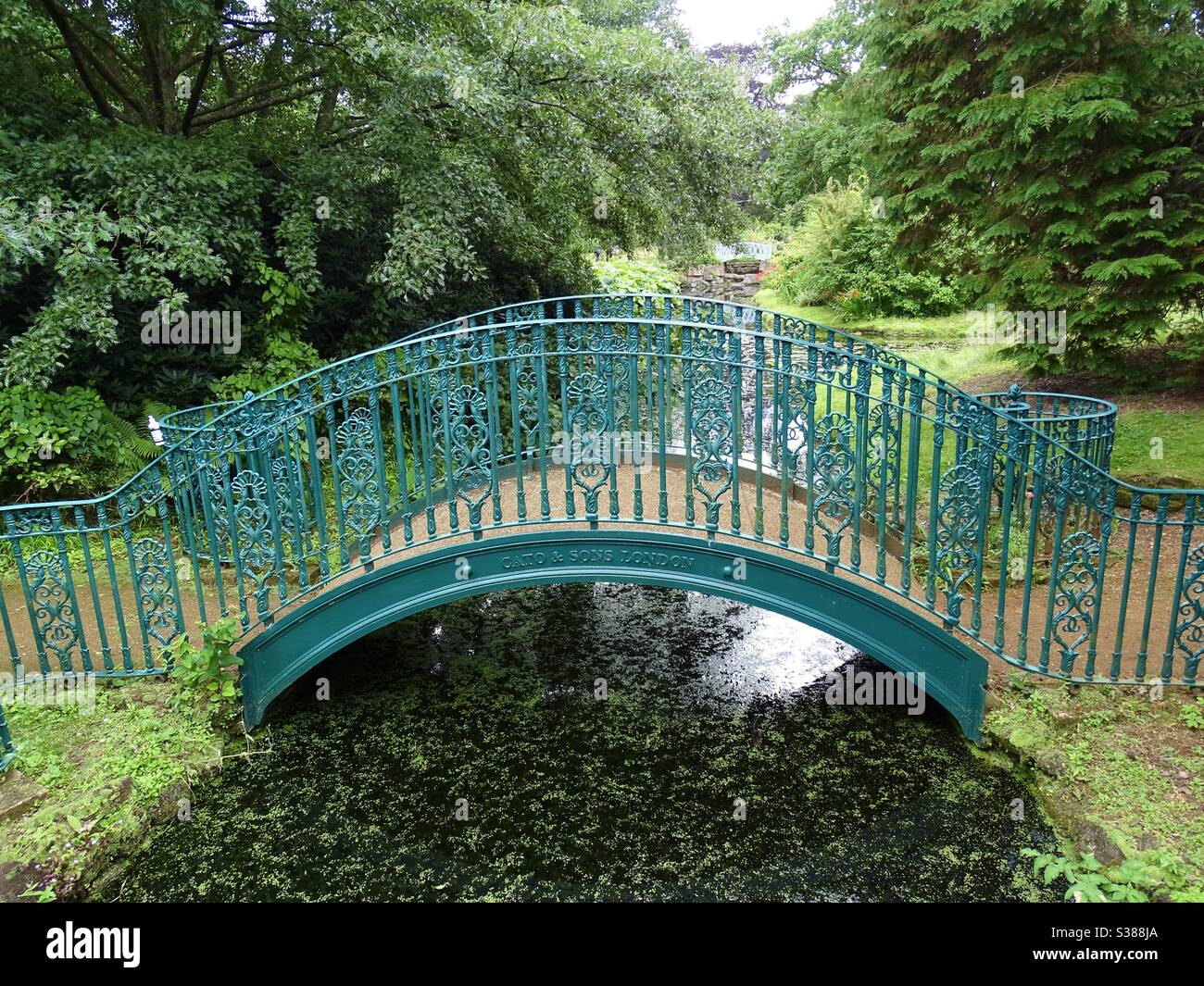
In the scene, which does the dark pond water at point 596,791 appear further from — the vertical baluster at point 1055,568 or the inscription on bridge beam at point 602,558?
the inscription on bridge beam at point 602,558

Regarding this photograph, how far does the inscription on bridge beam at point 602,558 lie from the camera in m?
5.70

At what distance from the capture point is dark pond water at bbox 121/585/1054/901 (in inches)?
185

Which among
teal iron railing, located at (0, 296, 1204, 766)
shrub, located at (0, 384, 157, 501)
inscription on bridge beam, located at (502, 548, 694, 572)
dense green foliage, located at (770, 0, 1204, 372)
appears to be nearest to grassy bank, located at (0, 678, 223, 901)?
teal iron railing, located at (0, 296, 1204, 766)

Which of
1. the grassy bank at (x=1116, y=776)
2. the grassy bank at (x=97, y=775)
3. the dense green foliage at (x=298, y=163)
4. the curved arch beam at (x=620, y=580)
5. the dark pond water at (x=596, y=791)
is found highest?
the dense green foliage at (x=298, y=163)

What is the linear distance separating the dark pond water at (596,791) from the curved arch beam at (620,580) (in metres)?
0.48

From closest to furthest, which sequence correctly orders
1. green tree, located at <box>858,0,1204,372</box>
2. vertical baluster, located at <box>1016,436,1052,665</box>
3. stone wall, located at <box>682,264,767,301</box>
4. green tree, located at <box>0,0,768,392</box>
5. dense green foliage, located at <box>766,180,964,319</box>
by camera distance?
vertical baluster, located at <box>1016,436,1052,665</box> → green tree, located at <box>0,0,768,392</box> → green tree, located at <box>858,0,1204,372</box> → dense green foliage, located at <box>766,180,964,319</box> → stone wall, located at <box>682,264,767,301</box>

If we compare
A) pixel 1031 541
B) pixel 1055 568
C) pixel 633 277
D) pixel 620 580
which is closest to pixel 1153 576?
pixel 1055 568

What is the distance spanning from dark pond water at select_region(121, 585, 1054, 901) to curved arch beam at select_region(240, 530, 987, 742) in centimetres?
48

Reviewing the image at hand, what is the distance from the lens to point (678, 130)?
9.74 m

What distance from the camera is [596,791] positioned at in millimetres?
5461

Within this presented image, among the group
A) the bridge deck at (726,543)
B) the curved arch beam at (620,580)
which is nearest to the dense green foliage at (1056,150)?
the bridge deck at (726,543)

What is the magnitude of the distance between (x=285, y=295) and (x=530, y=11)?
151 inches

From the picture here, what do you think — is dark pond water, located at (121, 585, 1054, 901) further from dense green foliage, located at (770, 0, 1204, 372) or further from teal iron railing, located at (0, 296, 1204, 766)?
dense green foliage, located at (770, 0, 1204, 372)

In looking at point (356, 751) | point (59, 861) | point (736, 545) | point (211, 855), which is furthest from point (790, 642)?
point (59, 861)
